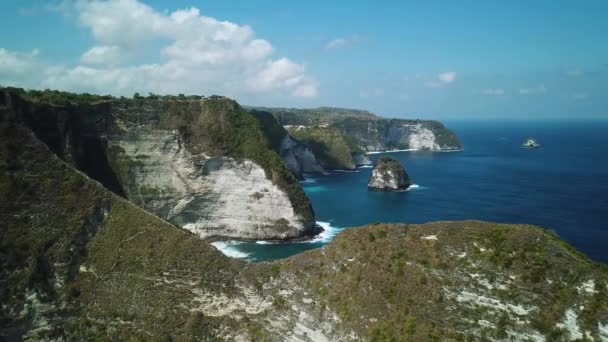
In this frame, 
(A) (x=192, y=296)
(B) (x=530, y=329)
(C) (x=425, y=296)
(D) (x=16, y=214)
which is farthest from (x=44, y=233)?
→ (B) (x=530, y=329)

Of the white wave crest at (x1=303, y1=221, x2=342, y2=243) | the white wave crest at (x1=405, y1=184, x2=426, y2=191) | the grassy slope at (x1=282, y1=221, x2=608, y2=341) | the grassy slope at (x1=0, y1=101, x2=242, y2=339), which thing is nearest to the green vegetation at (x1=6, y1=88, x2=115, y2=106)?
the grassy slope at (x1=0, y1=101, x2=242, y2=339)

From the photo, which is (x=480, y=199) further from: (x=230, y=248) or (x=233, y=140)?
(x=230, y=248)

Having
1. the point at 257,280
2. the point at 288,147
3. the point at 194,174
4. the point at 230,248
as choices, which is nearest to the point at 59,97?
the point at 194,174

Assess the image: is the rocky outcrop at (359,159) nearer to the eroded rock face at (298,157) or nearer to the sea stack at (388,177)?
the eroded rock face at (298,157)

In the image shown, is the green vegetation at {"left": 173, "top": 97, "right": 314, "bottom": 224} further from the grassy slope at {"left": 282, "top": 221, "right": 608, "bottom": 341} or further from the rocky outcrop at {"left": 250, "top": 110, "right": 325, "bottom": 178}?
the rocky outcrop at {"left": 250, "top": 110, "right": 325, "bottom": 178}

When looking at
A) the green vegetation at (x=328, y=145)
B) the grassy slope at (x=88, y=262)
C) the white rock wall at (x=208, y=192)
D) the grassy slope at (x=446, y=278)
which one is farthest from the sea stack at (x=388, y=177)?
the grassy slope at (x=446, y=278)
